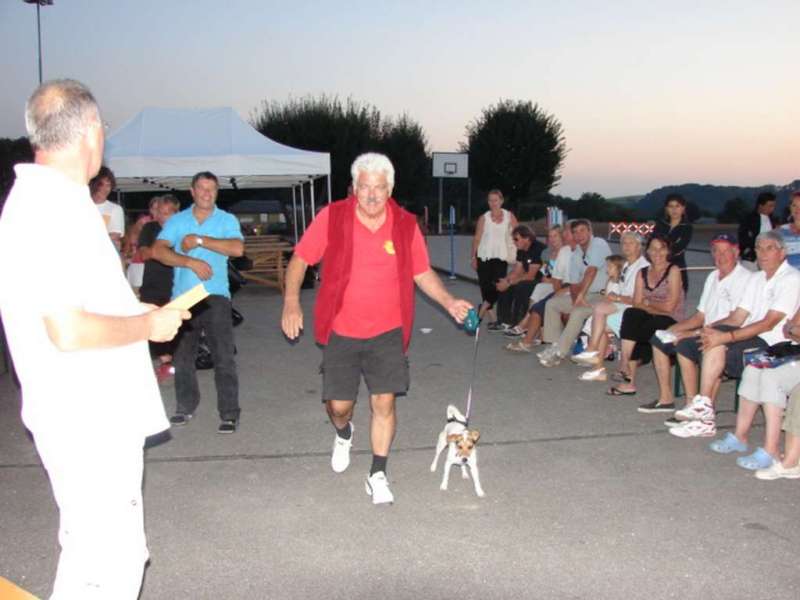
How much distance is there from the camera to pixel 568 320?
8375 mm

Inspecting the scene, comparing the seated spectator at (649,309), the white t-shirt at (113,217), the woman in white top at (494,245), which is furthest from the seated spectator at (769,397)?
the white t-shirt at (113,217)

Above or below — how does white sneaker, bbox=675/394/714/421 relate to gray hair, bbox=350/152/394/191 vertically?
below

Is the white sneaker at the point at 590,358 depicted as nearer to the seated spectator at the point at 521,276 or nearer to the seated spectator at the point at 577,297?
the seated spectator at the point at 577,297

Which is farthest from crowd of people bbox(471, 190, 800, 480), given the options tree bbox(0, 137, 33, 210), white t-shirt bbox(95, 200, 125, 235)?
tree bbox(0, 137, 33, 210)

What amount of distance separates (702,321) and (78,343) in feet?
18.1

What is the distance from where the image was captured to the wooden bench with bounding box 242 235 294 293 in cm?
1558

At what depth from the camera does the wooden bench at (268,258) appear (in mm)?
15584

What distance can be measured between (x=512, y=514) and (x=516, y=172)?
44851mm

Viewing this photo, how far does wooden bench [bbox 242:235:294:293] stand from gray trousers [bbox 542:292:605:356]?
7622 mm

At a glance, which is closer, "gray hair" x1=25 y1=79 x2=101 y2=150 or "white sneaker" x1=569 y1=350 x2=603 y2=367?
"gray hair" x1=25 y1=79 x2=101 y2=150

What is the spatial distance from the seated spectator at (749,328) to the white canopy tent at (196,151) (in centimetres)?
991

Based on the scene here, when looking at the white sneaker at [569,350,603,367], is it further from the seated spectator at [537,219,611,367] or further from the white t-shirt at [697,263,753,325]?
the white t-shirt at [697,263,753,325]

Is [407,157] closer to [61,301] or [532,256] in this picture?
[532,256]

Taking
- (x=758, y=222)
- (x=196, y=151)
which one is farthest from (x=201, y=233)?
(x=196, y=151)
